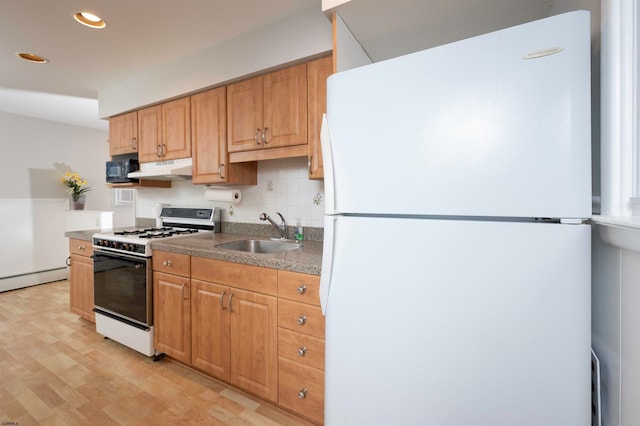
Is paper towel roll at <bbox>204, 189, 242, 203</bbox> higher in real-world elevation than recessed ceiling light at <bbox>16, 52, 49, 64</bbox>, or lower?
lower

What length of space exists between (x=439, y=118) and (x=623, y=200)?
1.36 ft

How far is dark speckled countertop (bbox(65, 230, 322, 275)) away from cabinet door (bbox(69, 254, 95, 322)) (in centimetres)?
112

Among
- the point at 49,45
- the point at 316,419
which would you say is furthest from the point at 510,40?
the point at 49,45

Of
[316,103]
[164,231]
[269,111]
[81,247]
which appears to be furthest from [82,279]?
[316,103]

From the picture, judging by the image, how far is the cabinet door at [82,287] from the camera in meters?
2.66

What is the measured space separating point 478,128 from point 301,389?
1420 mm

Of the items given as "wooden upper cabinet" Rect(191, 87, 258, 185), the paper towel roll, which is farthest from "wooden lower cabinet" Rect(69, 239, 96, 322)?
"wooden upper cabinet" Rect(191, 87, 258, 185)

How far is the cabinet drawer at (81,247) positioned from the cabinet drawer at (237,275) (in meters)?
1.43

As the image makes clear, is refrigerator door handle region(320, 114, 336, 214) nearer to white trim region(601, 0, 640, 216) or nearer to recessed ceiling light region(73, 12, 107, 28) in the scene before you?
white trim region(601, 0, 640, 216)

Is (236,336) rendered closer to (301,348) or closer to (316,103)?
(301,348)

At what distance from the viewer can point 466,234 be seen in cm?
73

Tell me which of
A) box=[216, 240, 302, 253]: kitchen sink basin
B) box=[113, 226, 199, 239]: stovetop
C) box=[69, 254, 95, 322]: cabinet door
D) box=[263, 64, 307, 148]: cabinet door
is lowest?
box=[69, 254, 95, 322]: cabinet door

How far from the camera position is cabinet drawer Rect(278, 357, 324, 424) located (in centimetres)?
145

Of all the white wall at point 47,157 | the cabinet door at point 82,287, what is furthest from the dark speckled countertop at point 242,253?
the white wall at point 47,157
